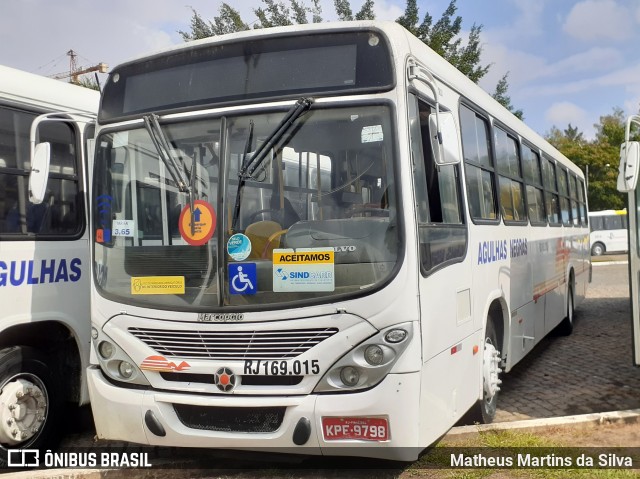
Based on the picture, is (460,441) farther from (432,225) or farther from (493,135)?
(493,135)

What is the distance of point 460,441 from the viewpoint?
5305 mm

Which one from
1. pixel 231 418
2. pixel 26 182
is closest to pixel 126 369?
pixel 231 418

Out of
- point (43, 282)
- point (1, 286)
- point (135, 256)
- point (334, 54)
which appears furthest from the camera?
point (43, 282)

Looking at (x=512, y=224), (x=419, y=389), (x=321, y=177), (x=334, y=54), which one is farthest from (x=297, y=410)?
(x=512, y=224)

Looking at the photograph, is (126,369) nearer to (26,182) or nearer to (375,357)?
(375,357)

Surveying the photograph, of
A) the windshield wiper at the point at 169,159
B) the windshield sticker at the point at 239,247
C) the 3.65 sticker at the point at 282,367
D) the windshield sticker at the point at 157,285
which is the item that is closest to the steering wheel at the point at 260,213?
the windshield sticker at the point at 239,247

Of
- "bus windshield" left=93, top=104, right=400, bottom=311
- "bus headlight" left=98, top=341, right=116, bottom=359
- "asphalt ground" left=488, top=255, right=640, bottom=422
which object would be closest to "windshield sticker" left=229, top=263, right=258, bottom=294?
"bus windshield" left=93, top=104, right=400, bottom=311

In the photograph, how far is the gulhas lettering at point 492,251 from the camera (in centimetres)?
580

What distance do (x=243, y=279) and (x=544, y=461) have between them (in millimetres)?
2545

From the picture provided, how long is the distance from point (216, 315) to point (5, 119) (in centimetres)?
264

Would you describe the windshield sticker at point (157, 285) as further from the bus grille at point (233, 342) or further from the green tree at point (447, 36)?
the green tree at point (447, 36)

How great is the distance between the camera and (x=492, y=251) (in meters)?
6.19

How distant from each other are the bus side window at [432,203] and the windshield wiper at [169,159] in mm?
1493

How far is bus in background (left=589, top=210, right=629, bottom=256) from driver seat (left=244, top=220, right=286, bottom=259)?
39091 millimetres
